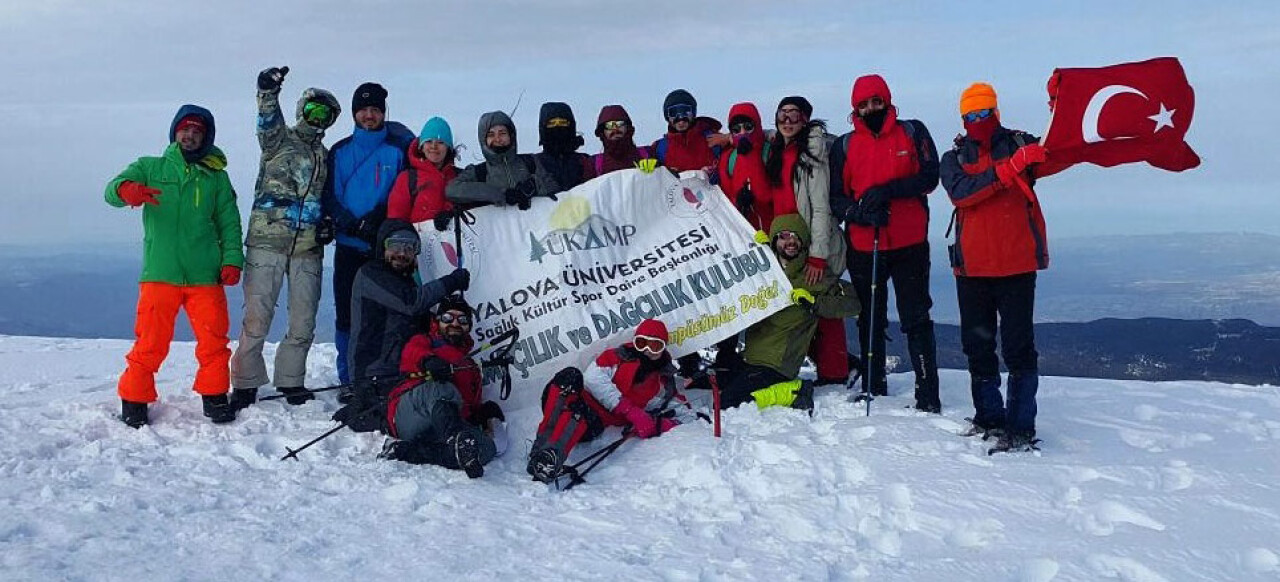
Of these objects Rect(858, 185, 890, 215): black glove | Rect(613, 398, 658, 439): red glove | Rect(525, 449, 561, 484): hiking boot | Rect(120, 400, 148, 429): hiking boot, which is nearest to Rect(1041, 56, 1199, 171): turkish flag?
Rect(858, 185, 890, 215): black glove

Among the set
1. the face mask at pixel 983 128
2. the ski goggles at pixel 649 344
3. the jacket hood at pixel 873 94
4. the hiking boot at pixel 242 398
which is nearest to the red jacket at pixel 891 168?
the jacket hood at pixel 873 94

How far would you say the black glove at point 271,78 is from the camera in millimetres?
6977

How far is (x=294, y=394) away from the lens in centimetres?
719

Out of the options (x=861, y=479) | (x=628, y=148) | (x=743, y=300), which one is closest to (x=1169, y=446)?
(x=861, y=479)

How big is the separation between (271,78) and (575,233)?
2789 millimetres

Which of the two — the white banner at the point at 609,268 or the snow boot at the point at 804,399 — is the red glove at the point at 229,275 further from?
the snow boot at the point at 804,399

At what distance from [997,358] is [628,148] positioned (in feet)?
11.9

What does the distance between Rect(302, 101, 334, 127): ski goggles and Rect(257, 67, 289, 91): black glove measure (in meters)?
0.28

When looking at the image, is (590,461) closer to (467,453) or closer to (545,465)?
(545,465)

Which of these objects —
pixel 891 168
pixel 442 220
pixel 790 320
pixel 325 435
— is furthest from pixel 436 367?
pixel 891 168

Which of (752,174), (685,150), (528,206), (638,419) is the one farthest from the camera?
(685,150)

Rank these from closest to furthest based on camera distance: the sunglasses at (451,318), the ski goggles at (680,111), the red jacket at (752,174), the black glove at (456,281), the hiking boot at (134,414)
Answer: the hiking boot at (134,414) → the sunglasses at (451,318) → the black glove at (456,281) → the red jacket at (752,174) → the ski goggles at (680,111)

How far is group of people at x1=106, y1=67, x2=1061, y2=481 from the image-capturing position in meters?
5.91

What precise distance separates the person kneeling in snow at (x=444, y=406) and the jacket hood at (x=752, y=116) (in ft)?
9.58
